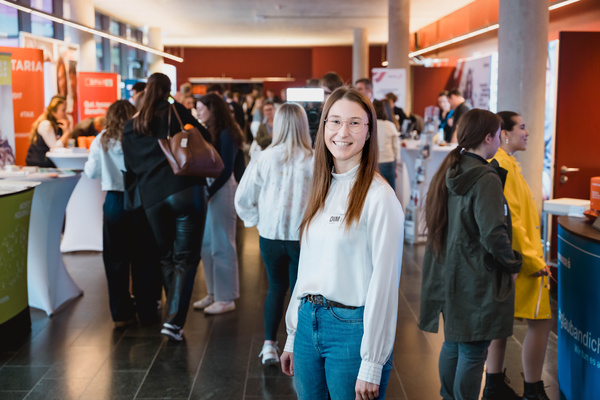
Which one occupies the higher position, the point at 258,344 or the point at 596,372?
the point at 596,372

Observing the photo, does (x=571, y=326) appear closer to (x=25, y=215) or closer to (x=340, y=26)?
(x=25, y=215)

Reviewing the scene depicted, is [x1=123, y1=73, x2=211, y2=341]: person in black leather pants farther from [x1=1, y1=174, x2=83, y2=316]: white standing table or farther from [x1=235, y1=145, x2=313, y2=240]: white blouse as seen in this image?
[x1=1, y1=174, x2=83, y2=316]: white standing table

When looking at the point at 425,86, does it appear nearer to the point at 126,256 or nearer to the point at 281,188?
the point at 126,256

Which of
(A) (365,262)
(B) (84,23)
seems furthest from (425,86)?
(A) (365,262)

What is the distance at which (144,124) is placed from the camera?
3.96 metres

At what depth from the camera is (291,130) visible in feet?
11.8

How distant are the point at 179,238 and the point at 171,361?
75 centimetres

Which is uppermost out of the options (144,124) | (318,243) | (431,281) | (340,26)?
(340,26)

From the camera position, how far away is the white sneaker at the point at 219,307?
4.94 metres

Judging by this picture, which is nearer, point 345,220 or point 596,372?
point 345,220

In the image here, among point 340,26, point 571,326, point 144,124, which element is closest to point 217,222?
point 144,124

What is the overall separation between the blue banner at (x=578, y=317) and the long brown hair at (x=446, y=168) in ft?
2.11

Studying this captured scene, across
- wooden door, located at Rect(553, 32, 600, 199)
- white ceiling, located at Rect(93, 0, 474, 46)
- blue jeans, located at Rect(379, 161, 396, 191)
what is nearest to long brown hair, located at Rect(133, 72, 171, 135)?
wooden door, located at Rect(553, 32, 600, 199)

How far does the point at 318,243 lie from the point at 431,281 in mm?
1301
